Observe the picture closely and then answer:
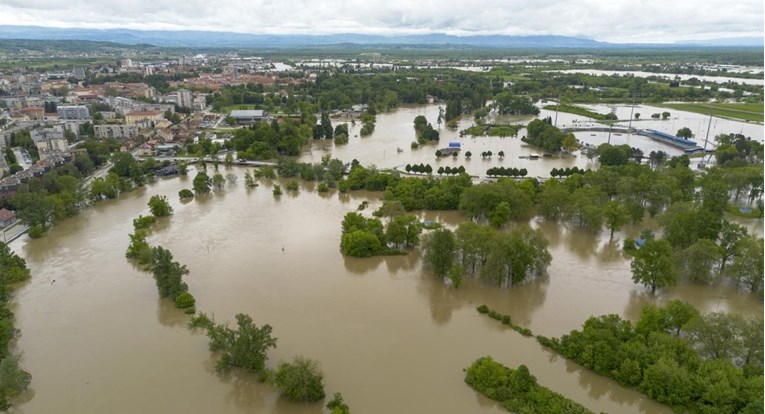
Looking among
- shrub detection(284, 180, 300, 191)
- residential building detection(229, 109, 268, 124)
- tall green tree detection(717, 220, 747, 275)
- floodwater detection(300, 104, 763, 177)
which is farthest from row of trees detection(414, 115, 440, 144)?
tall green tree detection(717, 220, 747, 275)

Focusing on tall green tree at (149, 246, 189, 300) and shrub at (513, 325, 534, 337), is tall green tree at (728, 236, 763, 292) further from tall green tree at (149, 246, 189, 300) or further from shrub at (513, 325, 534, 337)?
tall green tree at (149, 246, 189, 300)

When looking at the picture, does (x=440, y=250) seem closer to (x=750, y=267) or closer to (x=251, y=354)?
(x=251, y=354)

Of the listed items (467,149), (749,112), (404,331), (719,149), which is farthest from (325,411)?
(749,112)

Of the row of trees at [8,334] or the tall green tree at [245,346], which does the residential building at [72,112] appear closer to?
the row of trees at [8,334]

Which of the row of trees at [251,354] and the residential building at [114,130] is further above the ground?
the residential building at [114,130]

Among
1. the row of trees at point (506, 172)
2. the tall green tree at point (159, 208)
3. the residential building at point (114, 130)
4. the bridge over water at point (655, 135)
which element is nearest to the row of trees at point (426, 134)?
the row of trees at point (506, 172)

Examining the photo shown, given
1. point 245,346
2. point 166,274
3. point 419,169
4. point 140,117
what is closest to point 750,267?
point 245,346
